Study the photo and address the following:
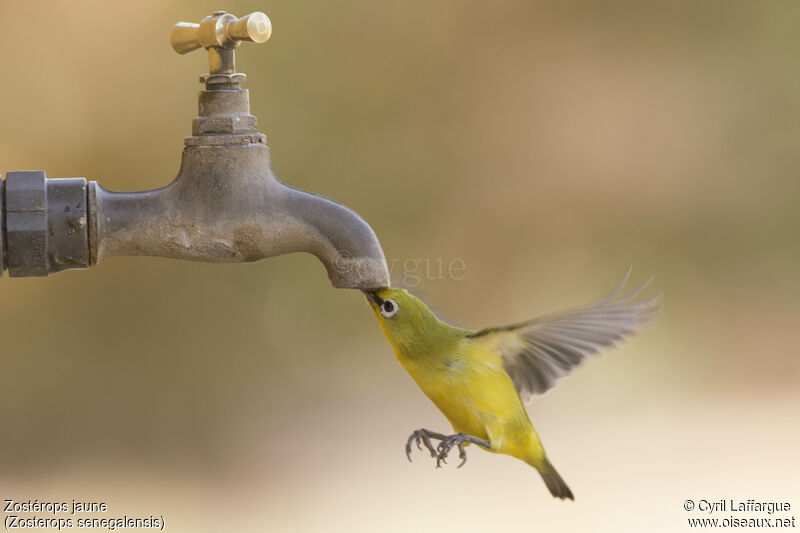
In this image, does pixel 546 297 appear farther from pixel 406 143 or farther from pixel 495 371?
pixel 495 371

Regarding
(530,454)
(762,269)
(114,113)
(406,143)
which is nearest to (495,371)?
(530,454)

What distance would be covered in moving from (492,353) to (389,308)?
18 cm

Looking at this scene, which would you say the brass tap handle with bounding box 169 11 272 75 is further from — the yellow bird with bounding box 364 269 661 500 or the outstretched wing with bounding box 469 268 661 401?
the outstretched wing with bounding box 469 268 661 401

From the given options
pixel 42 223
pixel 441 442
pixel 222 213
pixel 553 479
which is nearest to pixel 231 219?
pixel 222 213

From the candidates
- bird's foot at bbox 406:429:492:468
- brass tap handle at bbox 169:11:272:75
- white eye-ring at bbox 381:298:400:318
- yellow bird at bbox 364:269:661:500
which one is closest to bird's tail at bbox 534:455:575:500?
yellow bird at bbox 364:269:661:500

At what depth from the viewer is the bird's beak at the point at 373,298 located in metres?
1.02

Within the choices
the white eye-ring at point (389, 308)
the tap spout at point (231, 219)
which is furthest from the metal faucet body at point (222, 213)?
the white eye-ring at point (389, 308)

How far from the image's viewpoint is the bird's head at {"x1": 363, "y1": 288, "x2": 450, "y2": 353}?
41.0 inches

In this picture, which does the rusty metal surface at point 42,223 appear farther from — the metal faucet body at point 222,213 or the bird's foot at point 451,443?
the bird's foot at point 451,443

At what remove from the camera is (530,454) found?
1298 millimetres

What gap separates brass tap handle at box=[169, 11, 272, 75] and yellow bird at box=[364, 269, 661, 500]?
Result: 306 mm

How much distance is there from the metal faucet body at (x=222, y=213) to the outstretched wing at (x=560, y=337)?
0.26 m

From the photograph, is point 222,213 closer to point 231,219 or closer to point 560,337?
point 231,219

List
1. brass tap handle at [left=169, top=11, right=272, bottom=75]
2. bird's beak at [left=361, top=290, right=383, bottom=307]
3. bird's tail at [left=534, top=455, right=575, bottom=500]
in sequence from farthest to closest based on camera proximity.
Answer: bird's tail at [left=534, top=455, right=575, bottom=500] < bird's beak at [left=361, top=290, right=383, bottom=307] < brass tap handle at [left=169, top=11, right=272, bottom=75]
